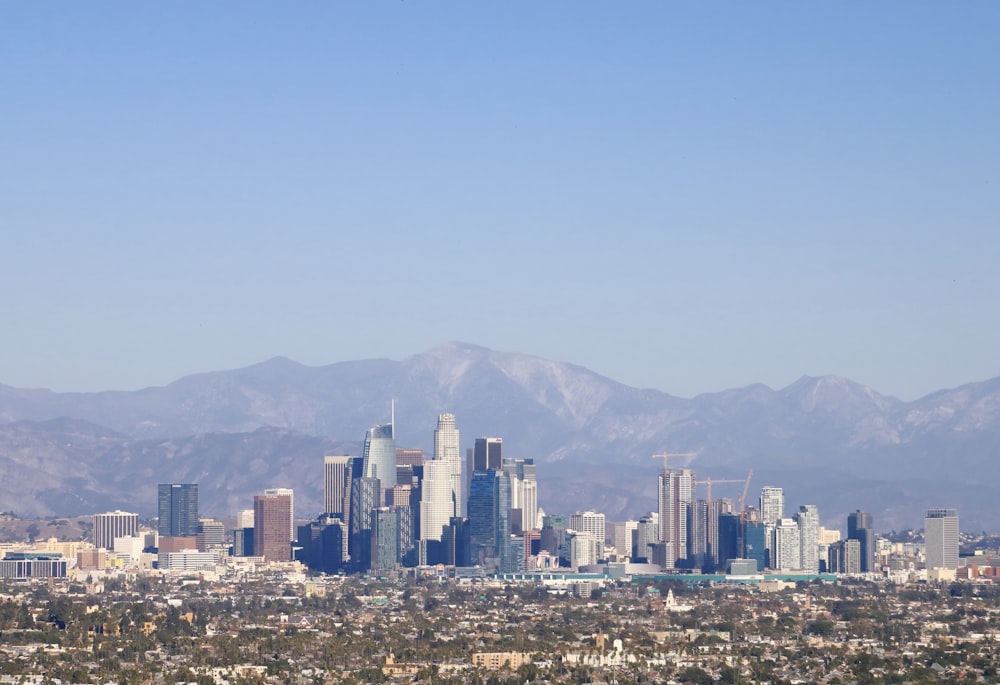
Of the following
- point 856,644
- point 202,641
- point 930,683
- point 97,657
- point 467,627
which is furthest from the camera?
point 467,627

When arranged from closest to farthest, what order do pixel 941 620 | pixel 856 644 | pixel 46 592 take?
pixel 856 644 → pixel 941 620 → pixel 46 592

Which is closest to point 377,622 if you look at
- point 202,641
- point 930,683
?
point 202,641

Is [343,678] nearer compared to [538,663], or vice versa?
[343,678]

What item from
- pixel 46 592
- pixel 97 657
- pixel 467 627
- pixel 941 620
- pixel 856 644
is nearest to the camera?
pixel 97 657

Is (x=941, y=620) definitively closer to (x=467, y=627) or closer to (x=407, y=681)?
(x=467, y=627)

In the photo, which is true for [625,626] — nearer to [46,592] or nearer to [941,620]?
[941,620]

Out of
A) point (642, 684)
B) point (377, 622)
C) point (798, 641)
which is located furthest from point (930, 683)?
point (377, 622)

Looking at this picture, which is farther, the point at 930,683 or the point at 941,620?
the point at 941,620

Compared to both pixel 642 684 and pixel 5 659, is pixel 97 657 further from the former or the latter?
pixel 642 684

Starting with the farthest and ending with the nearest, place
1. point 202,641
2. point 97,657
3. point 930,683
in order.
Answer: point 202,641
point 97,657
point 930,683
